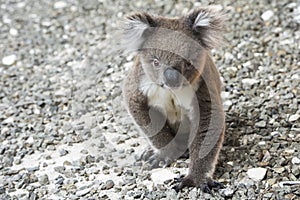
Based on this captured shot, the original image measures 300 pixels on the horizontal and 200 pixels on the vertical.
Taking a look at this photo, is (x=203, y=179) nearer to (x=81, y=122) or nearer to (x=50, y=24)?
(x=81, y=122)

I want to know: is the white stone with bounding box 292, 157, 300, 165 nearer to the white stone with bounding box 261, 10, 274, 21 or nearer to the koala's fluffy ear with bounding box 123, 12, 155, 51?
the koala's fluffy ear with bounding box 123, 12, 155, 51

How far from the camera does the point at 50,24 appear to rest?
19.1 ft

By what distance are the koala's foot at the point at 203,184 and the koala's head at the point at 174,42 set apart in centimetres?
54

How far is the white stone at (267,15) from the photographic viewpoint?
521cm

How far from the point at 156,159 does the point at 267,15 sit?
2170mm

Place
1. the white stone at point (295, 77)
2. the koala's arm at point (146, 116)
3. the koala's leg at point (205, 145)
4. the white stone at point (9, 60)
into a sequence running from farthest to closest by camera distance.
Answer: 1. the white stone at point (9, 60)
2. the white stone at point (295, 77)
3. the koala's arm at point (146, 116)
4. the koala's leg at point (205, 145)

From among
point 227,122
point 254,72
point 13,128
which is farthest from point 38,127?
point 254,72

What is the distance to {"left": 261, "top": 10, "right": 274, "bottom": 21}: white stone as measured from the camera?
521cm

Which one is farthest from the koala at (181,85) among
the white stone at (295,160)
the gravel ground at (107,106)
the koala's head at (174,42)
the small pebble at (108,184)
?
the white stone at (295,160)

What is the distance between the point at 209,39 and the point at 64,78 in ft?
5.84

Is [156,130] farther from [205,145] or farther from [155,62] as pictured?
[155,62]

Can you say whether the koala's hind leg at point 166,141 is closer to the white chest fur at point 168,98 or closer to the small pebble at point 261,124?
the white chest fur at point 168,98

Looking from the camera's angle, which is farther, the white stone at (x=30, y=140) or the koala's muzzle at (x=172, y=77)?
the white stone at (x=30, y=140)

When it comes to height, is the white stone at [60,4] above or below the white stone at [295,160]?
below
